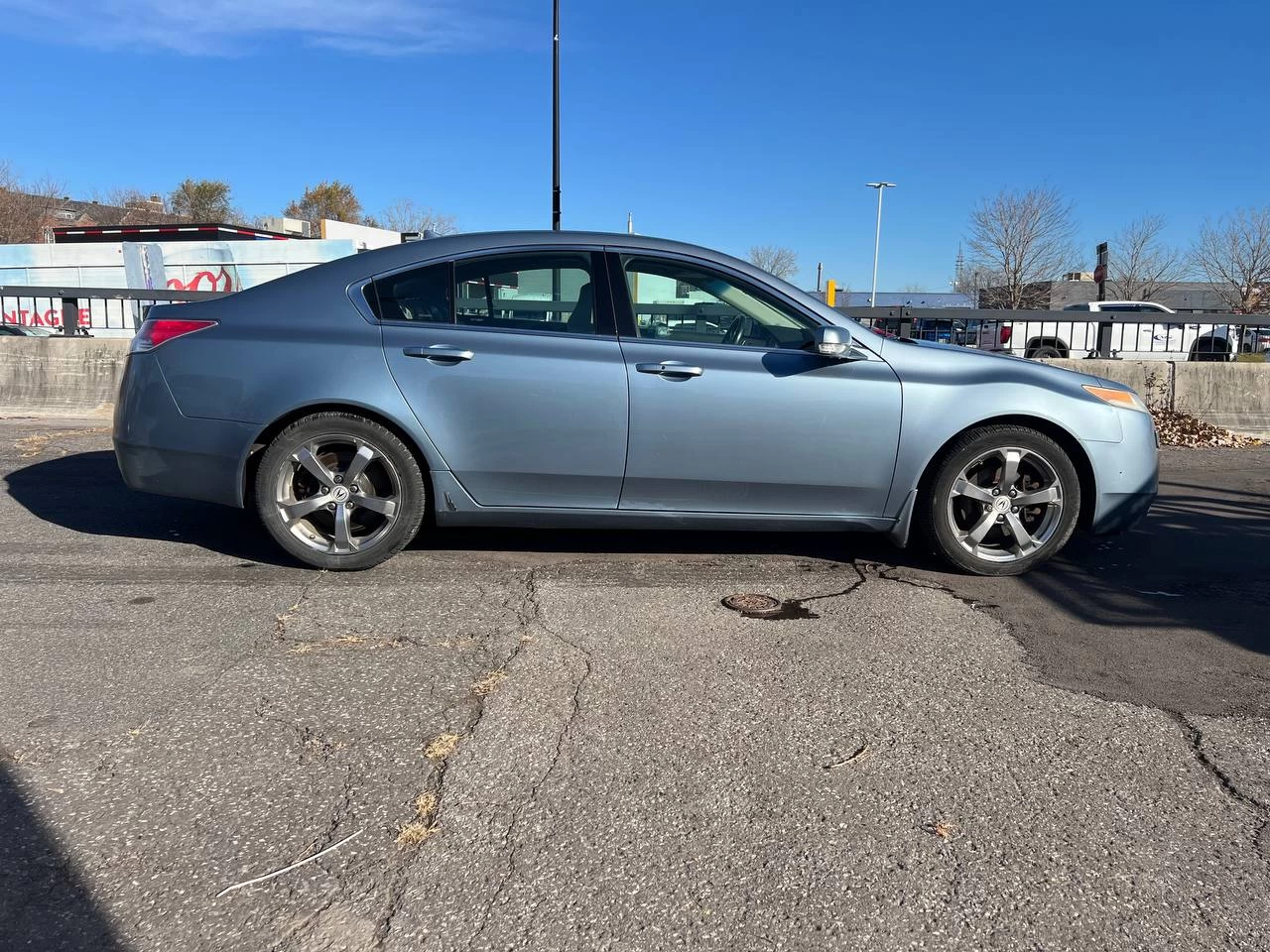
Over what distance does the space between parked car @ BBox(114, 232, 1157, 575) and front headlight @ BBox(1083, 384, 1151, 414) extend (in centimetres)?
6

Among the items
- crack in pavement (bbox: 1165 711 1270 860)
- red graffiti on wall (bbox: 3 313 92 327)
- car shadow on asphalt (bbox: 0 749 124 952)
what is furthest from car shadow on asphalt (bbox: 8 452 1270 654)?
red graffiti on wall (bbox: 3 313 92 327)

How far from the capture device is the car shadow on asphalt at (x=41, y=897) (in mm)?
1982

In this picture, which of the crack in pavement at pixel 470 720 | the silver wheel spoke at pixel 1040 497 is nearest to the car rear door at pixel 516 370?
the crack in pavement at pixel 470 720

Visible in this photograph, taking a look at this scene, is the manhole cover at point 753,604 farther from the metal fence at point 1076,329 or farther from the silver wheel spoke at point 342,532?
the metal fence at point 1076,329

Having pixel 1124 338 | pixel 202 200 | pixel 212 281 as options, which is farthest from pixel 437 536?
pixel 202 200

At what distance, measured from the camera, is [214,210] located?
63531mm

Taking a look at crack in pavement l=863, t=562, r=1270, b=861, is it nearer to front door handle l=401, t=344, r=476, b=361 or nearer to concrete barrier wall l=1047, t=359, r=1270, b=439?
front door handle l=401, t=344, r=476, b=361

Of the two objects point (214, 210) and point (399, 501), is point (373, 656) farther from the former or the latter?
point (214, 210)

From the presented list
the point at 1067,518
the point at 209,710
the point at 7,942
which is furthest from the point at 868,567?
the point at 7,942

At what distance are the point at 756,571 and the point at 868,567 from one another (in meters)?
0.61

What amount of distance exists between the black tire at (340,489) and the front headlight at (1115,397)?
11.1ft

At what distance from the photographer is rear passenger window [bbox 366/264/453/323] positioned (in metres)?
4.50

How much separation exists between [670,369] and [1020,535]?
6.36ft

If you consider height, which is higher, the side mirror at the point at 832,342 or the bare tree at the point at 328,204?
the bare tree at the point at 328,204
